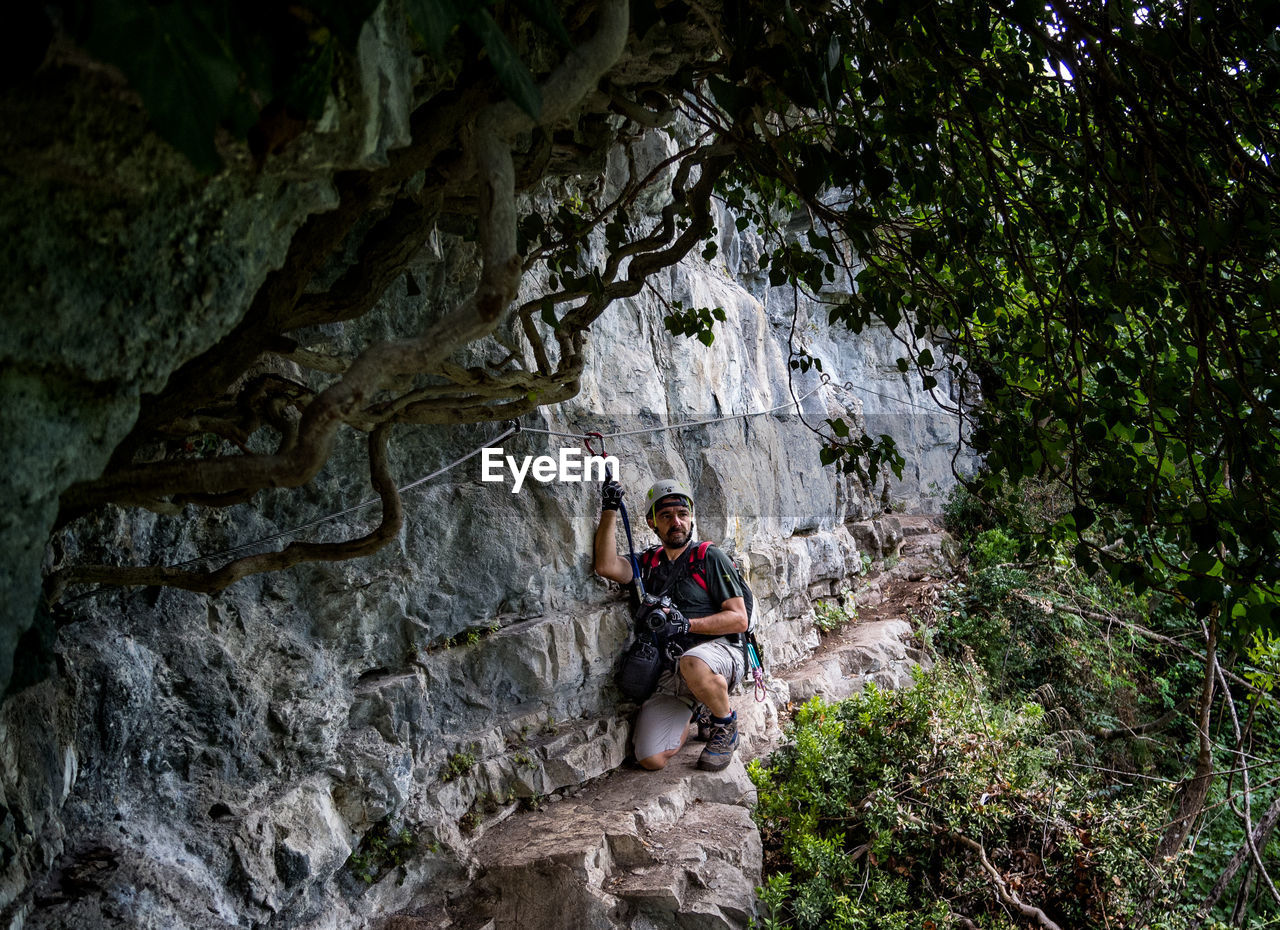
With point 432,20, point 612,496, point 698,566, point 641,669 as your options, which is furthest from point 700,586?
point 432,20

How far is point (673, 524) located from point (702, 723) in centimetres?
119

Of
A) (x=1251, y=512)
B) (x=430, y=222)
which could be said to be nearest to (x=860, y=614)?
(x=1251, y=512)

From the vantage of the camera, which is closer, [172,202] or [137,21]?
[137,21]

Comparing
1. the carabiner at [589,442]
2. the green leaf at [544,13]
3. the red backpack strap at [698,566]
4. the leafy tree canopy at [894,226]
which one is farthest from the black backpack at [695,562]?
the green leaf at [544,13]

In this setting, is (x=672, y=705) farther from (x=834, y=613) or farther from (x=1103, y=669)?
(x=1103, y=669)

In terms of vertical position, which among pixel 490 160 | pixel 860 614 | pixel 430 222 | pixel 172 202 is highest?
pixel 430 222

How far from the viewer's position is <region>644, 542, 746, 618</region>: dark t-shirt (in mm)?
4777

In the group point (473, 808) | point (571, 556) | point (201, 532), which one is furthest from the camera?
point (571, 556)

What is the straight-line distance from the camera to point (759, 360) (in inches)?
287

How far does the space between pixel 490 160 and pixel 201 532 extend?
2.06 m

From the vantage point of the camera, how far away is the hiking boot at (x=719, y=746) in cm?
443

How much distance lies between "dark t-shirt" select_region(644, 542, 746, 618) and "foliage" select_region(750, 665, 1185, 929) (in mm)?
932

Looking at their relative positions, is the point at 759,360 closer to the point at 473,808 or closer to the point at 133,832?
the point at 473,808

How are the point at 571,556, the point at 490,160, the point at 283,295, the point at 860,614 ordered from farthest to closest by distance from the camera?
the point at 860,614 → the point at 571,556 → the point at 283,295 → the point at 490,160
